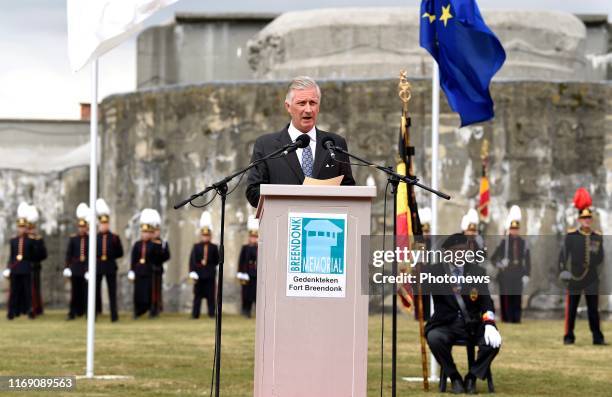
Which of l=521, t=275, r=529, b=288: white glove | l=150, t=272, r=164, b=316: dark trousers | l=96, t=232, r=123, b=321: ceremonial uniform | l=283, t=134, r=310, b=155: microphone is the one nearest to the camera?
l=283, t=134, r=310, b=155: microphone

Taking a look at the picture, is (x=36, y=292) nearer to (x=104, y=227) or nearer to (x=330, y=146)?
(x=104, y=227)

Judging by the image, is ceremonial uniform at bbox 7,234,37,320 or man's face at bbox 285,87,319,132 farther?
ceremonial uniform at bbox 7,234,37,320

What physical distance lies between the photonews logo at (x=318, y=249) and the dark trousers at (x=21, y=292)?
678 inches

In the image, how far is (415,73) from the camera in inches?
984

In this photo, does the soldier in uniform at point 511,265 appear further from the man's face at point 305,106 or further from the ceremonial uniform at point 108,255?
the ceremonial uniform at point 108,255

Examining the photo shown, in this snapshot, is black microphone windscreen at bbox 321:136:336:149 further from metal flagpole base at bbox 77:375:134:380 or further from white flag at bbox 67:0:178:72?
metal flagpole base at bbox 77:375:134:380

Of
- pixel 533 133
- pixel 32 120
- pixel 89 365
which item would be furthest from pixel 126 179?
pixel 89 365

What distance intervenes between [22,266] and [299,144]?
1749 centimetres

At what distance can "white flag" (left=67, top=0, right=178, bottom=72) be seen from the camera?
10.6 metres

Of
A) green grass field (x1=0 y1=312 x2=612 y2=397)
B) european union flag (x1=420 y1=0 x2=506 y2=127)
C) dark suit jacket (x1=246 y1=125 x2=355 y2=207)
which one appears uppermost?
european union flag (x1=420 y1=0 x2=506 y2=127)

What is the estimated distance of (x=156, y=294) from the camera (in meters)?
24.3

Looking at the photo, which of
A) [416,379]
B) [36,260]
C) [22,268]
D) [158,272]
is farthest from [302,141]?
[36,260]

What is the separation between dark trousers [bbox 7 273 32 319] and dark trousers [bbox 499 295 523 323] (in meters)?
7.26

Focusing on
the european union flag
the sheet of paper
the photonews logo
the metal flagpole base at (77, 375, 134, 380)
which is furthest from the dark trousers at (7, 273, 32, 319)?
the photonews logo
